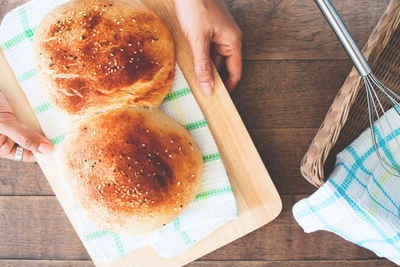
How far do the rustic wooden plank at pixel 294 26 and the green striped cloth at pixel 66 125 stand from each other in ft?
1.07

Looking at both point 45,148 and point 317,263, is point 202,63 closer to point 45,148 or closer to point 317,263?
point 45,148

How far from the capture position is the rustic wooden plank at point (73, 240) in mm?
956

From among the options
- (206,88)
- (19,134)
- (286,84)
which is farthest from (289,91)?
(19,134)

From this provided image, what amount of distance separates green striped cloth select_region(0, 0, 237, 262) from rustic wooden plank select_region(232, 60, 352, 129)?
9.2 inches

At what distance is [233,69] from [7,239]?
92cm

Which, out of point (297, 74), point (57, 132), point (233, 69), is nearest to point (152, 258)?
point (57, 132)

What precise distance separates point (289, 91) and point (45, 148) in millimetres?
732

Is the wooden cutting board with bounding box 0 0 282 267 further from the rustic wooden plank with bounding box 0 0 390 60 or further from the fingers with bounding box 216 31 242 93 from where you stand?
the rustic wooden plank with bounding box 0 0 390 60

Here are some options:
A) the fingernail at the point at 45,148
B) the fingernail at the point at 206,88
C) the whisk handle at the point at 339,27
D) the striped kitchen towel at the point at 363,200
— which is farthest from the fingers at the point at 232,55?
the fingernail at the point at 45,148

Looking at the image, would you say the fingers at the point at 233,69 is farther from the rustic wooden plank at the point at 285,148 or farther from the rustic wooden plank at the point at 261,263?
the rustic wooden plank at the point at 261,263

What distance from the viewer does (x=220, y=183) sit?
0.77 m

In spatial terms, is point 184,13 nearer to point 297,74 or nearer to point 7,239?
point 297,74

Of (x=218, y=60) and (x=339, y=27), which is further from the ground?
(x=339, y=27)

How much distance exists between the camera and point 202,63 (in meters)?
0.74
